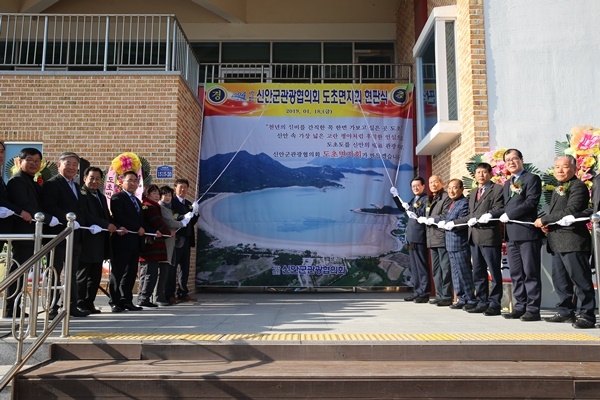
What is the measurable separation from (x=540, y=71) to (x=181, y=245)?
197 inches

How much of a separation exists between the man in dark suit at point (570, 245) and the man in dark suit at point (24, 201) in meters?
4.37

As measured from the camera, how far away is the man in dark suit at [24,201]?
4410 millimetres

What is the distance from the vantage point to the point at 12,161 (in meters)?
7.45

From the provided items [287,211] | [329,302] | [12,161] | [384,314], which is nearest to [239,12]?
[287,211]

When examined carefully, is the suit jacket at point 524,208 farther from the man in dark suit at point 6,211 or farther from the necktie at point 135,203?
the man in dark suit at point 6,211

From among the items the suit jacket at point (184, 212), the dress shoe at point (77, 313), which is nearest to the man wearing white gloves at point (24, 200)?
the dress shoe at point (77, 313)

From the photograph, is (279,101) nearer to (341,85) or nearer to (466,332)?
(341,85)

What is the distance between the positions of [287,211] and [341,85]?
2304 millimetres

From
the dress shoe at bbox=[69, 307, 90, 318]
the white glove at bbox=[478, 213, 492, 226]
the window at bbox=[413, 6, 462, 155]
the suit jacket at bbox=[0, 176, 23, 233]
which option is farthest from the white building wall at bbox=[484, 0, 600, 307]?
the suit jacket at bbox=[0, 176, 23, 233]

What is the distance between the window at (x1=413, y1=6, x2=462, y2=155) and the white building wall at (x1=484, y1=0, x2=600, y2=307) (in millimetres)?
618

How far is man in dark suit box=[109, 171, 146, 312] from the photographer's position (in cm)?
563

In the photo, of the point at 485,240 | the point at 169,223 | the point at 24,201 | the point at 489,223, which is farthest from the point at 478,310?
the point at 24,201

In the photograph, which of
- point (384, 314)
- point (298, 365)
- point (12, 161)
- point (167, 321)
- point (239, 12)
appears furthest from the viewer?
point (239, 12)

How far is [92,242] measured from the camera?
5.18m
